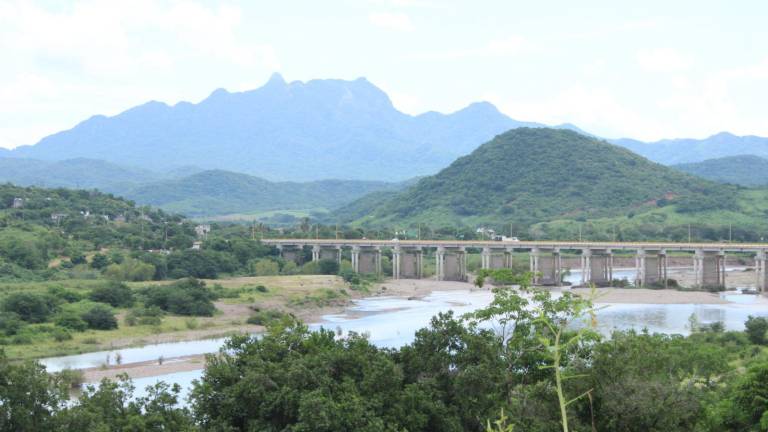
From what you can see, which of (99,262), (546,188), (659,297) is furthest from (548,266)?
(546,188)

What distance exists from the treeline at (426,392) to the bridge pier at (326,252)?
87078mm

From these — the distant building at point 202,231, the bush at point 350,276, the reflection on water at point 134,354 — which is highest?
the distant building at point 202,231

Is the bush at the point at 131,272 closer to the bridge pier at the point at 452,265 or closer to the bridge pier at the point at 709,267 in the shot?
the bridge pier at the point at 452,265

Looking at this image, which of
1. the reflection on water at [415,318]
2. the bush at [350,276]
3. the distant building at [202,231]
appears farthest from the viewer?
the distant building at [202,231]

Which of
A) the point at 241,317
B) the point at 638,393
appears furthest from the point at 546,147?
the point at 638,393

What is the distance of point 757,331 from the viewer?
2009 inches

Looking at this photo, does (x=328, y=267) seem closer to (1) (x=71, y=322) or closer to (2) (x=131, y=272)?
(2) (x=131, y=272)

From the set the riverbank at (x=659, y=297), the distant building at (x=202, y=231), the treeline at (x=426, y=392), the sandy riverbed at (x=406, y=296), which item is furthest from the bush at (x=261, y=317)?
the distant building at (x=202, y=231)

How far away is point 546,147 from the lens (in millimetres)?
179000

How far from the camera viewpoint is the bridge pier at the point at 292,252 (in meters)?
115

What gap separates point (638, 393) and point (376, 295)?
68.1 metres

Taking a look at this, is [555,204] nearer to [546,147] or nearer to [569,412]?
[546,147]

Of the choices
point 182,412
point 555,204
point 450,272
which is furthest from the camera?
point 555,204

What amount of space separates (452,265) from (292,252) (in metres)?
21.3
